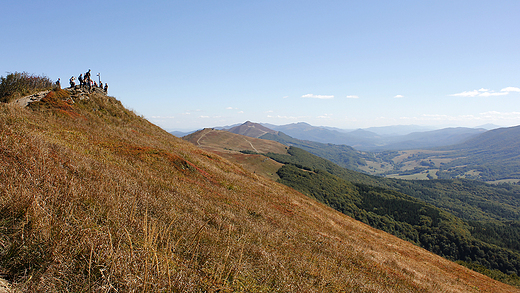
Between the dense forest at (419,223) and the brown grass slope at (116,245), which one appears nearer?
the brown grass slope at (116,245)

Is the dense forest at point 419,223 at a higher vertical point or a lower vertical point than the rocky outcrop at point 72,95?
lower

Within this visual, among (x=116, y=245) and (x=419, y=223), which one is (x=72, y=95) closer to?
(x=116, y=245)

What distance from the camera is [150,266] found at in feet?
9.76

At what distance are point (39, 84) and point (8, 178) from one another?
34.3m

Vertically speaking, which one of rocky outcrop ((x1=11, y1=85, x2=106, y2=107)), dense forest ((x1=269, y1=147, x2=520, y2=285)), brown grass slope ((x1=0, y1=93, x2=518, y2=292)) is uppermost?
rocky outcrop ((x1=11, y1=85, x2=106, y2=107))

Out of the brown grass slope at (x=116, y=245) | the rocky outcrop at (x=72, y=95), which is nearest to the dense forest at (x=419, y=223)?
the rocky outcrop at (x=72, y=95)

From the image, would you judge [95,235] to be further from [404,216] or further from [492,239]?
[492,239]

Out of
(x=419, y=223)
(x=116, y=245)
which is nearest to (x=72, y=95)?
(x=116, y=245)

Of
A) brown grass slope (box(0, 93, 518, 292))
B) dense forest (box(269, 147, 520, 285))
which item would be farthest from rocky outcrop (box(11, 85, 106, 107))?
dense forest (box(269, 147, 520, 285))

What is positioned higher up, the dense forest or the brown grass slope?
the brown grass slope

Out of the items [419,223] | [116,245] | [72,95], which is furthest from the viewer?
[419,223]

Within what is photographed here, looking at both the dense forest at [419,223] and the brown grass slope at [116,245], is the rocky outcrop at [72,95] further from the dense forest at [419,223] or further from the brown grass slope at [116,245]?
the dense forest at [419,223]

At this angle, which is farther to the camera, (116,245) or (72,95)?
(72,95)

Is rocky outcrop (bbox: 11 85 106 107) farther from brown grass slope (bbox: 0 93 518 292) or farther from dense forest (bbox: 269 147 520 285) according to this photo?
dense forest (bbox: 269 147 520 285)
